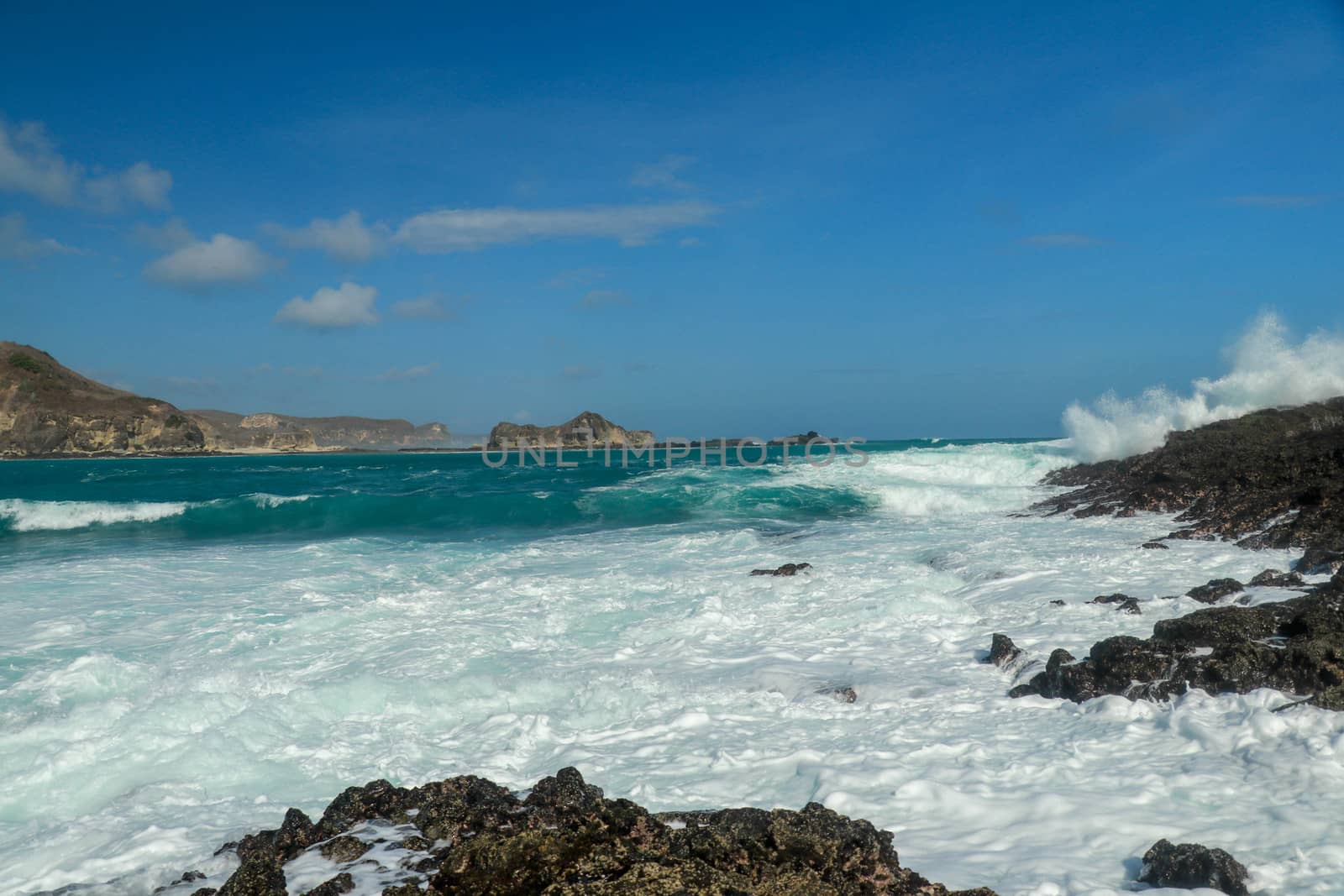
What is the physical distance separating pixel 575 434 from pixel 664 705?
8492 centimetres

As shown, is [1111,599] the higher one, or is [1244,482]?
[1244,482]

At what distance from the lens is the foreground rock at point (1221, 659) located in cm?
497

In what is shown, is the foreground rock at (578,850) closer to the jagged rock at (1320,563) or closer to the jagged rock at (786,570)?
the jagged rock at (786,570)

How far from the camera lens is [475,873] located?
2902 mm

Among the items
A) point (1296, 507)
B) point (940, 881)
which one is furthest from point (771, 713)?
point (1296, 507)

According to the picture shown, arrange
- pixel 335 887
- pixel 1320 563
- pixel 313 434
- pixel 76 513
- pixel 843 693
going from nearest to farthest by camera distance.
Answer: pixel 335 887, pixel 843 693, pixel 1320 563, pixel 76 513, pixel 313 434

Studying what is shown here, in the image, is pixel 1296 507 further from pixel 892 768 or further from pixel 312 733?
pixel 312 733

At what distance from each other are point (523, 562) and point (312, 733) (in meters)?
7.12

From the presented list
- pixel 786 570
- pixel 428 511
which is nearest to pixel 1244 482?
pixel 786 570

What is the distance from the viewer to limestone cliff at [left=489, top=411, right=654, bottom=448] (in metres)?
88.4

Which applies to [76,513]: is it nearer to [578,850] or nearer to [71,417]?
[578,850]

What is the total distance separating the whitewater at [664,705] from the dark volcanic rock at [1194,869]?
0.36 feet

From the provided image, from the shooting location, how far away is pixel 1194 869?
3.15 m

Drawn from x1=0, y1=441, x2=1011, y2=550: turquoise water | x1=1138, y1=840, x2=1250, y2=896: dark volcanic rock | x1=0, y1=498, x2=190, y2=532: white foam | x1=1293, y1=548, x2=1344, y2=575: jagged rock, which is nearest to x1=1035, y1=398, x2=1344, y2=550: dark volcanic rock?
x1=1293, y1=548, x2=1344, y2=575: jagged rock
